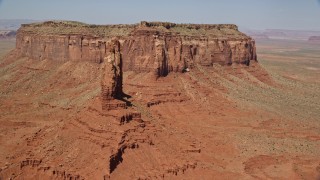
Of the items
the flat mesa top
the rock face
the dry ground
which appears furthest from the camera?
the flat mesa top

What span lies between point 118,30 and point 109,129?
5326 cm

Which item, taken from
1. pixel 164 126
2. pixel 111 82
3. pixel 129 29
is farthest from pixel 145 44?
pixel 111 82

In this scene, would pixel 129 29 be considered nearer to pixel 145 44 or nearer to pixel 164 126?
pixel 145 44

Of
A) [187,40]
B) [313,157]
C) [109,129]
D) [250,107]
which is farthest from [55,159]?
[187,40]

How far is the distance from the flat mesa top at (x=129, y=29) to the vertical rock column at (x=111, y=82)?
32891mm

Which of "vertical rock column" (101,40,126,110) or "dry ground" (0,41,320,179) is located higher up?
"vertical rock column" (101,40,126,110)

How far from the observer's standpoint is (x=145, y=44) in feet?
280

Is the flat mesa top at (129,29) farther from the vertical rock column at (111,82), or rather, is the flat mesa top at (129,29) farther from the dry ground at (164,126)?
the vertical rock column at (111,82)

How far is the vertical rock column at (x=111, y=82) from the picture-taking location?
2032 inches

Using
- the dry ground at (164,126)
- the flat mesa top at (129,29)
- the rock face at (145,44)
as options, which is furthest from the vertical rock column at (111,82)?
the flat mesa top at (129,29)

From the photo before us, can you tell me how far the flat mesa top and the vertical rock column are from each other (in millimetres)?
32891

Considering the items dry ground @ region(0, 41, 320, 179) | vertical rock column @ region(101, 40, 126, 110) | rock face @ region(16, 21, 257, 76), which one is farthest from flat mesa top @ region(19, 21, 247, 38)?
vertical rock column @ region(101, 40, 126, 110)

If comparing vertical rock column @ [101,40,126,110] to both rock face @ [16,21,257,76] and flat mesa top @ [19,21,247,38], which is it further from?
flat mesa top @ [19,21,247,38]

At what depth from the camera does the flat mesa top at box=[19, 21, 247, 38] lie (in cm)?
9125
